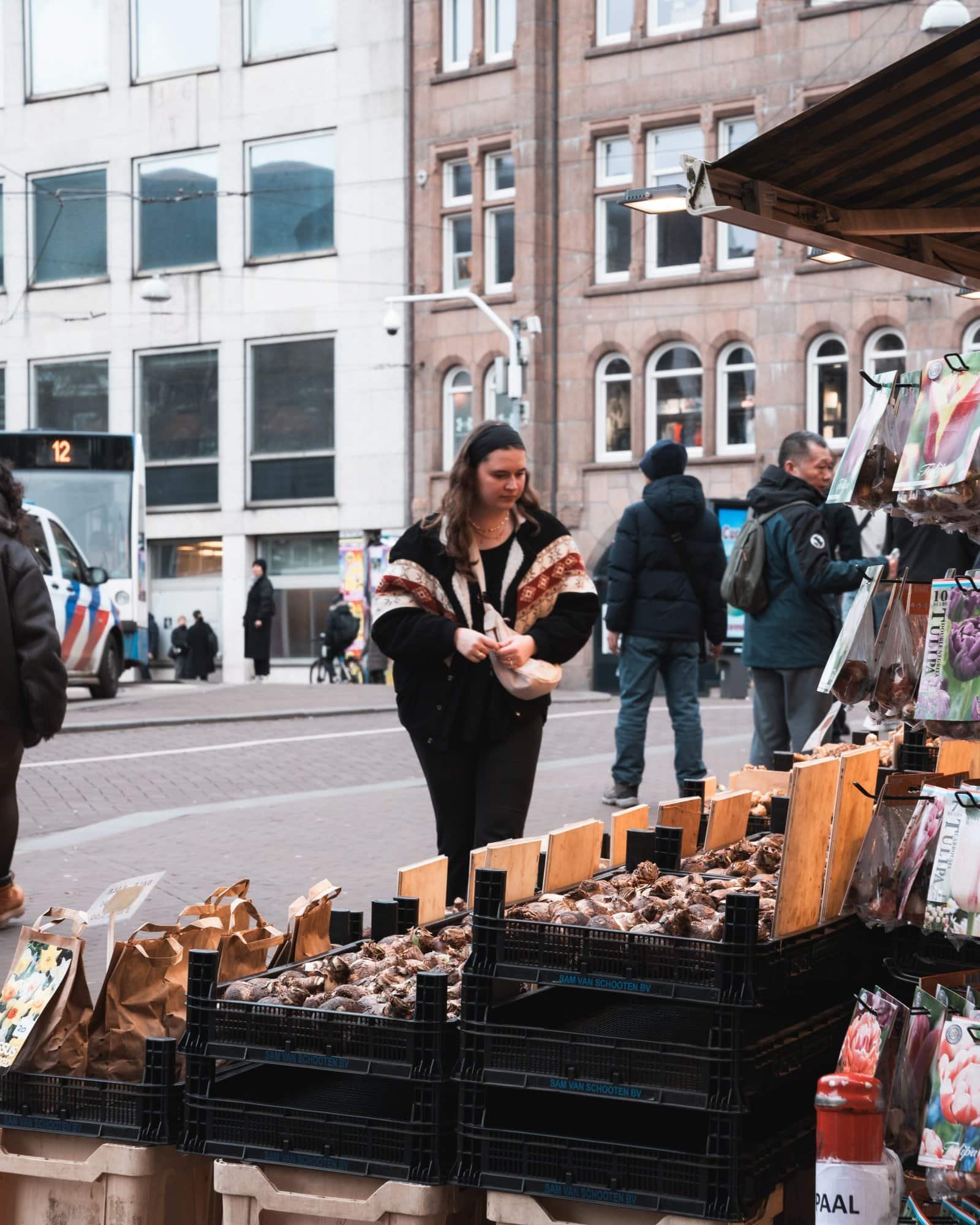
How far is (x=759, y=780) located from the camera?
220 inches

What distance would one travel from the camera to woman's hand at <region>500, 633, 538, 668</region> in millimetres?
5292

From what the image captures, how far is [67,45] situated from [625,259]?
14692 millimetres

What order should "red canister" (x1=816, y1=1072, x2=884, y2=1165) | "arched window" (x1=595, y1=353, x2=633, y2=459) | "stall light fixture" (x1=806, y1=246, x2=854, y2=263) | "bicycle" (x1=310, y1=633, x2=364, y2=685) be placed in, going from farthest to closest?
"bicycle" (x1=310, y1=633, x2=364, y2=685), "arched window" (x1=595, y1=353, x2=633, y2=459), "stall light fixture" (x1=806, y1=246, x2=854, y2=263), "red canister" (x1=816, y1=1072, x2=884, y2=1165)

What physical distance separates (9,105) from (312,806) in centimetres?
3243

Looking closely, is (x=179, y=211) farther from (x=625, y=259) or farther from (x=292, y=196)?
(x=625, y=259)

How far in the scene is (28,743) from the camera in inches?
278

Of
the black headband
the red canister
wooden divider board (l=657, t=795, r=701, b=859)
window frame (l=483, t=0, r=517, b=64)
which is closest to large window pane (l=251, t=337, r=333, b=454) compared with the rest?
window frame (l=483, t=0, r=517, b=64)

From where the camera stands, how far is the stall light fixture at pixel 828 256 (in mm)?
4496

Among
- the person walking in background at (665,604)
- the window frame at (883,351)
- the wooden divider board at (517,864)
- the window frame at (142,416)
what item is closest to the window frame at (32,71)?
the window frame at (142,416)

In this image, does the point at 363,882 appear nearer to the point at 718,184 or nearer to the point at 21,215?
the point at 718,184

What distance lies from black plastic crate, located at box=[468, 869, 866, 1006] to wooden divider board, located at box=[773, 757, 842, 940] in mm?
42

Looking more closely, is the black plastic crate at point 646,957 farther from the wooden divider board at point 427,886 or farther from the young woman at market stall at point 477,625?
the young woman at market stall at point 477,625

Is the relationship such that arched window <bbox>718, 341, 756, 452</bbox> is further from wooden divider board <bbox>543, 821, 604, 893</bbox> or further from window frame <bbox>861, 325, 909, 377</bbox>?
wooden divider board <bbox>543, 821, 604, 893</bbox>

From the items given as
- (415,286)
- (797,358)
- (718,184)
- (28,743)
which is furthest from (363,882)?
(415,286)
